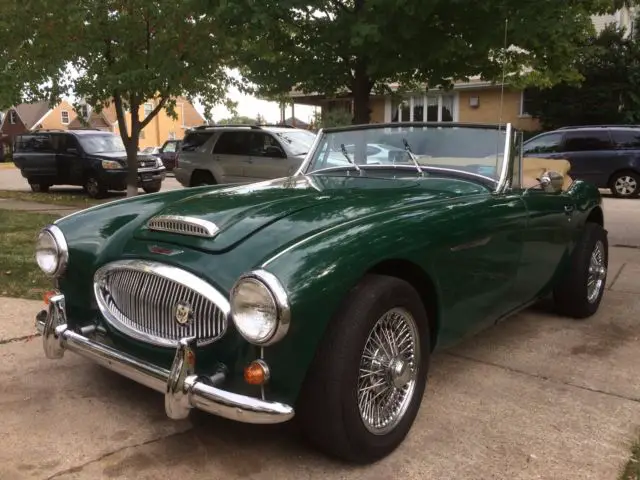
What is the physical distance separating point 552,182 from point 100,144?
46.1 feet

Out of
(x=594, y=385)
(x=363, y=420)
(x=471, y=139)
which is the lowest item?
(x=594, y=385)

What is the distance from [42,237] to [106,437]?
3.66 feet

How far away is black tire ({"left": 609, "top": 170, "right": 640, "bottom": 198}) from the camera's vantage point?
14383mm

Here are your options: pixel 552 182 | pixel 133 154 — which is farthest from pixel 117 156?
pixel 552 182

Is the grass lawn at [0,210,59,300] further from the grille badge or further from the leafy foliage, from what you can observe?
the leafy foliage

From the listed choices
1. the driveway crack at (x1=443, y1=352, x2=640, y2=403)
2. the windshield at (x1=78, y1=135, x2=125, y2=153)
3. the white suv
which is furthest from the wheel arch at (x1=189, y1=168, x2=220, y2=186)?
the driveway crack at (x1=443, y1=352, x2=640, y2=403)

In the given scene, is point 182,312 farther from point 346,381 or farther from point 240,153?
point 240,153

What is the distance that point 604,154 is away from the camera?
1458cm

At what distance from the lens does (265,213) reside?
2898 millimetres

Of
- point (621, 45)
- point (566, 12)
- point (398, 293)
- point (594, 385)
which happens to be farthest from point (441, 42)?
point (621, 45)

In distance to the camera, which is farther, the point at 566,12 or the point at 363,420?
the point at 566,12

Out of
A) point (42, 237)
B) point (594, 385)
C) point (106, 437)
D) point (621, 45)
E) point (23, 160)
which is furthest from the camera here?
point (621, 45)

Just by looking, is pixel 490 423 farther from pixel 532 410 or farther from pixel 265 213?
pixel 265 213

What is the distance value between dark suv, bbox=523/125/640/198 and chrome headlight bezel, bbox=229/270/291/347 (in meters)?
13.1
